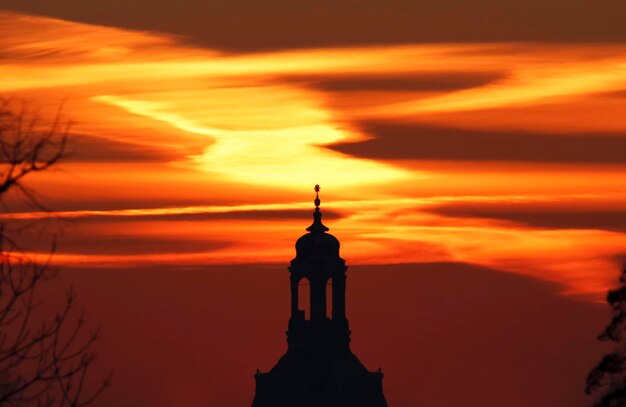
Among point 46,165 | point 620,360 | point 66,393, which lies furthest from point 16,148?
point 620,360

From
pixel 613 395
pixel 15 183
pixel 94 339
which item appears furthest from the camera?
pixel 613 395

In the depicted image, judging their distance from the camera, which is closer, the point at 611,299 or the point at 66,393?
the point at 66,393

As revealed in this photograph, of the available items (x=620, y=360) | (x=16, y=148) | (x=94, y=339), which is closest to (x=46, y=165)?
(x=16, y=148)

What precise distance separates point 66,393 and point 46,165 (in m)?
4.39

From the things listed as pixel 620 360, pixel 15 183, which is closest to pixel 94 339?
pixel 15 183

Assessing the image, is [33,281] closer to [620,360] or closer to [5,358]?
[5,358]

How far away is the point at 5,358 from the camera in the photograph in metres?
68.1

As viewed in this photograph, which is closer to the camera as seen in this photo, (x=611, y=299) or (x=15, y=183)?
(x=15, y=183)

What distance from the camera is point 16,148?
67.3 meters

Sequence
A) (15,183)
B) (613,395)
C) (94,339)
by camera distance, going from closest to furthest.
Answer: (15,183) → (94,339) → (613,395)

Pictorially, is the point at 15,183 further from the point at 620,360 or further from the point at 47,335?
the point at 620,360

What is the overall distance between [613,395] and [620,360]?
1322 mm

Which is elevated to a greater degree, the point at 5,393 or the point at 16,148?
the point at 16,148

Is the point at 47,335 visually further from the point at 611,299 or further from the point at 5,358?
the point at 611,299
